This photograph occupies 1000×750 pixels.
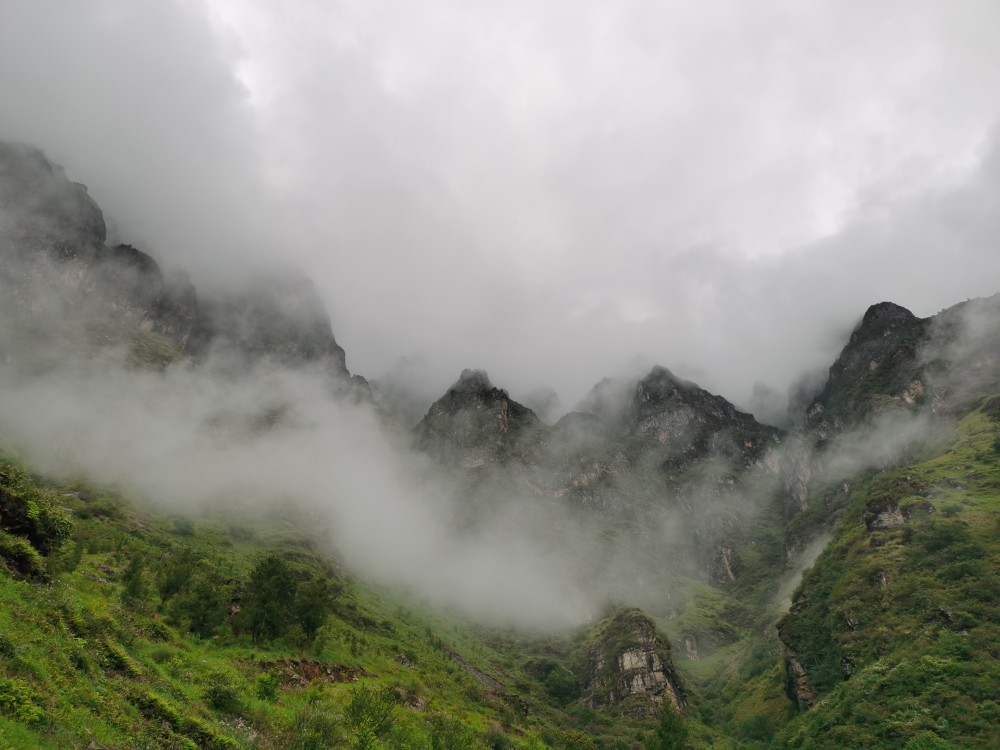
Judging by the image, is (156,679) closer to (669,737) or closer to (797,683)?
(669,737)

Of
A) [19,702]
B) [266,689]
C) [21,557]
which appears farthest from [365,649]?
[19,702]

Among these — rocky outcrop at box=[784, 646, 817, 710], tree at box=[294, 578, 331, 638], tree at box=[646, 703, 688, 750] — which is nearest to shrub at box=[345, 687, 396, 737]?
tree at box=[294, 578, 331, 638]

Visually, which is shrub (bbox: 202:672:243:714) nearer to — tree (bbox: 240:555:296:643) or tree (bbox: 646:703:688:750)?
tree (bbox: 240:555:296:643)

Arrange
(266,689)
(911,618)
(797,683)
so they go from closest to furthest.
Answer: (266,689) → (911,618) → (797,683)

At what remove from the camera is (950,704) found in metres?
88.5

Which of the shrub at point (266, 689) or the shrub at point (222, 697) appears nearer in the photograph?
the shrub at point (222, 697)

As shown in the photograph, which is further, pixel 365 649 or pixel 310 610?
pixel 365 649

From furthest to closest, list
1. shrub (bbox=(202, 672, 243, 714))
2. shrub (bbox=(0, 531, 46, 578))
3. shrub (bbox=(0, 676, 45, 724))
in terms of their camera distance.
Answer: shrub (bbox=(202, 672, 243, 714)) → shrub (bbox=(0, 531, 46, 578)) → shrub (bbox=(0, 676, 45, 724))

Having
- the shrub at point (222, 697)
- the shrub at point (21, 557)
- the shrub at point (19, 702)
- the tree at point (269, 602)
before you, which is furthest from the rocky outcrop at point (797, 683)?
the shrub at point (19, 702)

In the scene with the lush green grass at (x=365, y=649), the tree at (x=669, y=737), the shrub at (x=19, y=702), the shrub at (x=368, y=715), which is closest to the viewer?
the shrub at (x=19, y=702)

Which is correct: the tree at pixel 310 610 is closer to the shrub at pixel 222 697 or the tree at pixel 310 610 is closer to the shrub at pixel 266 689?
the shrub at pixel 266 689

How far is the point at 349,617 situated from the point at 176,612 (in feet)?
348

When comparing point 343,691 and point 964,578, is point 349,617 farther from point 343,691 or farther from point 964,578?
point 964,578

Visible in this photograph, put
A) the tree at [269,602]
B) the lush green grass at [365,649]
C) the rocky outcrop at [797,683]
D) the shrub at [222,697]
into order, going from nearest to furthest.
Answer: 1. the lush green grass at [365,649]
2. the shrub at [222,697]
3. the tree at [269,602]
4. the rocky outcrop at [797,683]
